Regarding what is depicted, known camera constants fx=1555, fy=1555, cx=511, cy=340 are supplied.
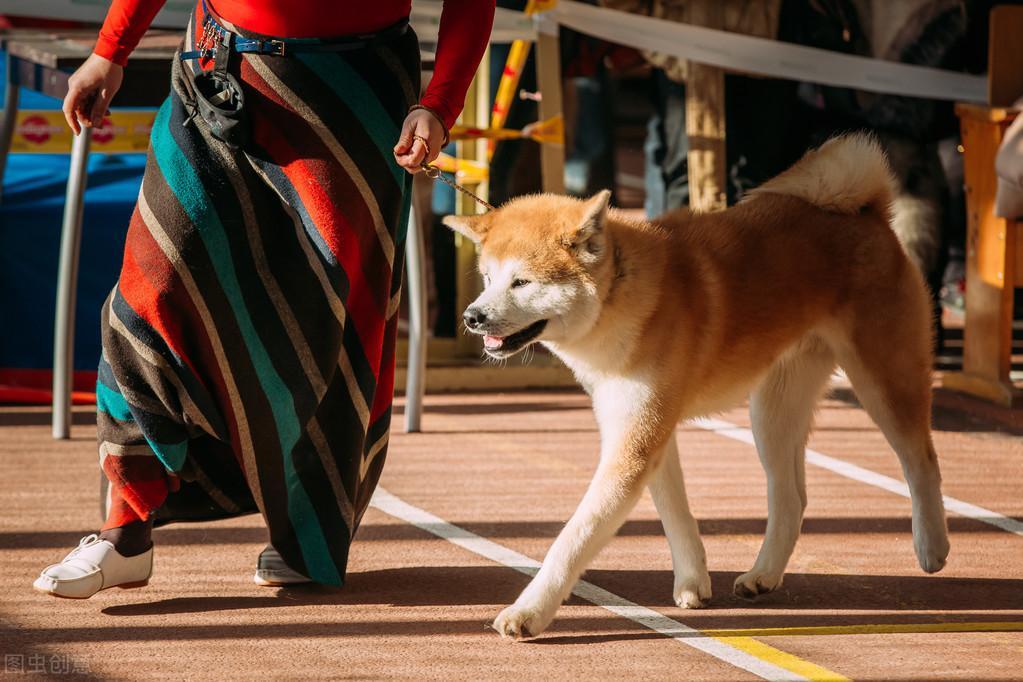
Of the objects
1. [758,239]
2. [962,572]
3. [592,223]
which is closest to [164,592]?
[592,223]

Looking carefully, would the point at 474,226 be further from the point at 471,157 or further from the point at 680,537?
the point at 471,157

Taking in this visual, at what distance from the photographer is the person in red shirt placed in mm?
3541

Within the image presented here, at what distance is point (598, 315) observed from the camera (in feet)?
11.8

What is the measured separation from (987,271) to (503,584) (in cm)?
341

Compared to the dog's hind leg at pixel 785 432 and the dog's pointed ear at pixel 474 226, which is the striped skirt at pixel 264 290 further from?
the dog's hind leg at pixel 785 432

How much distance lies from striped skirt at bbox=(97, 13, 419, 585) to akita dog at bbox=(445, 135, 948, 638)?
344 mm

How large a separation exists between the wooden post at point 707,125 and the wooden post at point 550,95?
28.1 inches

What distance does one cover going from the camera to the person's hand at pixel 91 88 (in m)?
3.66

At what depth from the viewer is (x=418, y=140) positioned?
11.5 ft

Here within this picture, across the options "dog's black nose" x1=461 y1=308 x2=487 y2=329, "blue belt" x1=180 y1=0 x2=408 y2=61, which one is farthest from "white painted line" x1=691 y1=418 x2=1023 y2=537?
"blue belt" x1=180 y1=0 x2=408 y2=61

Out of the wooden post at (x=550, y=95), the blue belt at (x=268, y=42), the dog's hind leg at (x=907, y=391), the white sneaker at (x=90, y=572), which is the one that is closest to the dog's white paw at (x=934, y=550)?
the dog's hind leg at (x=907, y=391)

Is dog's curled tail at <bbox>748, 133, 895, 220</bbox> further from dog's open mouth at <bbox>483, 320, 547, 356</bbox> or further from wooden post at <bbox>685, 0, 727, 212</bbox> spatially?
wooden post at <bbox>685, 0, 727, 212</bbox>

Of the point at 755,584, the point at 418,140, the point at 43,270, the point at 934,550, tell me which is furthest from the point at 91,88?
the point at 43,270

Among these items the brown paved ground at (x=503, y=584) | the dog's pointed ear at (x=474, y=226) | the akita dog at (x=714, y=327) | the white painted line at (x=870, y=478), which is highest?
the dog's pointed ear at (x=474, y=226)
